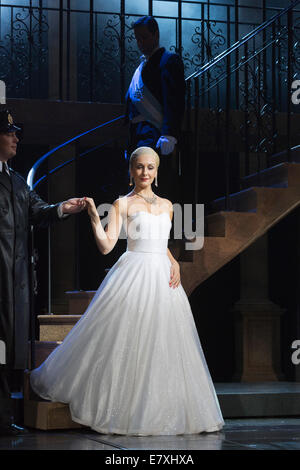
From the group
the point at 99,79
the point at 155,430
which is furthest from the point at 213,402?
the point at 99,79

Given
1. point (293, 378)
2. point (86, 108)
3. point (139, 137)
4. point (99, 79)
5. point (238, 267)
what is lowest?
point (293, 378)

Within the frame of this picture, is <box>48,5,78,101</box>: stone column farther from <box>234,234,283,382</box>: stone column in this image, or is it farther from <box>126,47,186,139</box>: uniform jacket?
<box>126,47,186,139</box>: uniform jacket

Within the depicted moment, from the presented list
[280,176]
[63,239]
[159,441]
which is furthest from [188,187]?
[159,441]

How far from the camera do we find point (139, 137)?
5742 mm

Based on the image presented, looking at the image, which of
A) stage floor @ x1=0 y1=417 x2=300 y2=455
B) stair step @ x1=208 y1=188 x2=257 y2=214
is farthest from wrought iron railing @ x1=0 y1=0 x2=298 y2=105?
stage floor @ x1=0 y1=417 x2=300 y2=455

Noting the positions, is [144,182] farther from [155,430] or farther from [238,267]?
[238,267]

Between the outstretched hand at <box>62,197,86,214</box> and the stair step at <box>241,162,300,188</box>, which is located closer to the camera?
the outstretched hand at <box>62,197,86,214</box>

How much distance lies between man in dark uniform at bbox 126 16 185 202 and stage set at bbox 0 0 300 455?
1cm

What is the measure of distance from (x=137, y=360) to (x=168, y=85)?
6.65ft

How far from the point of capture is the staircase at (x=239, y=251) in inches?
221

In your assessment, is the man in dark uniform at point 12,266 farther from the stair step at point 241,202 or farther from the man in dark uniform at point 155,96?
the stair step at point 241,202

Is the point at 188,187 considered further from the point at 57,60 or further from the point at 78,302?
the point at 57,60

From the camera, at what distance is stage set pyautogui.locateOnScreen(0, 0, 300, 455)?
203 inches

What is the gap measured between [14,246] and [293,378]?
167 inches
